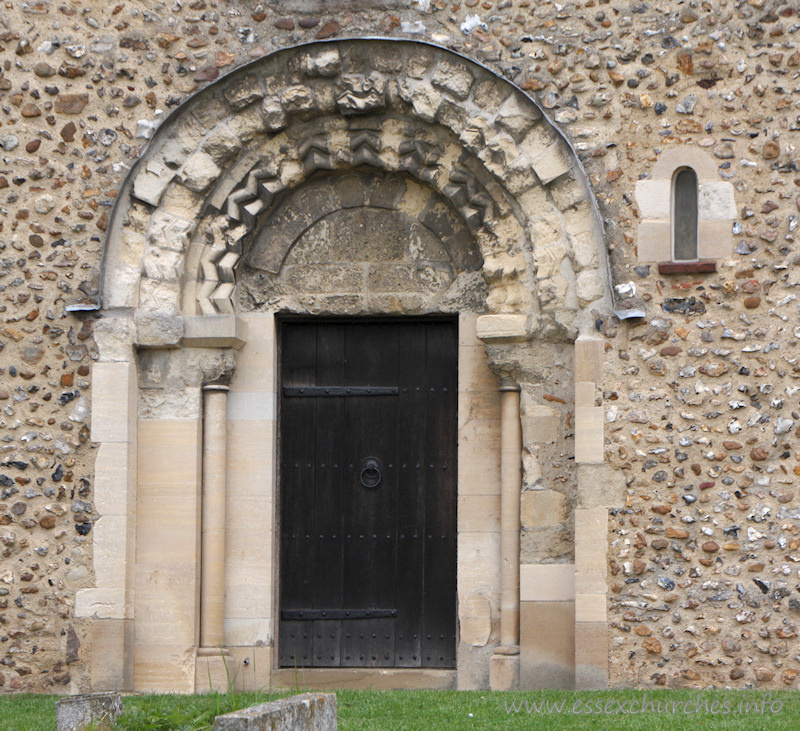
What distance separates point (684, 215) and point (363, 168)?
1949 millimetres

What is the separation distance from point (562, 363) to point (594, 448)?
22.8 inches

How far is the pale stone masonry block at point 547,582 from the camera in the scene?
6898 millimetres

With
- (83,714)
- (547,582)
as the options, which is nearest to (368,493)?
(547,582)

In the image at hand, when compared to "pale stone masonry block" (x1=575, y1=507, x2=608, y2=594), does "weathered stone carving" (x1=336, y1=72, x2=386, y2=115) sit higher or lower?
higher

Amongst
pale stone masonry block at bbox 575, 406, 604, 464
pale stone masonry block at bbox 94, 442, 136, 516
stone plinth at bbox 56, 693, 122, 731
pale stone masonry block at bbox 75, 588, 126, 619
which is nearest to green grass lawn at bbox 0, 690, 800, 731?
stone plinth at bbox 56, 693, 122, 731

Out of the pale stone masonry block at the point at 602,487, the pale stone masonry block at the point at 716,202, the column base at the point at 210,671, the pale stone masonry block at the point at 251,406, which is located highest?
the pale stone masonry block at the point at 716,202

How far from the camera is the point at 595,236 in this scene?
6863 millimetres

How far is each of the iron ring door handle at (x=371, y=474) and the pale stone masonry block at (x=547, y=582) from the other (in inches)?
43.0

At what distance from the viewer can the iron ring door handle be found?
7.49 m

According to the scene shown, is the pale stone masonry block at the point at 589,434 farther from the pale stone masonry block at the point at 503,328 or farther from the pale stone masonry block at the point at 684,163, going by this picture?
the pale stone masonry block at the point at 684,163

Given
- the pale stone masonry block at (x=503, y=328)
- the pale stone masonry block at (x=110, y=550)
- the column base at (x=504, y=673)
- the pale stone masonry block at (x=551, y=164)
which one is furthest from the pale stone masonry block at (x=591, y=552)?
the pale stone masonry block at (x=110, y=550)

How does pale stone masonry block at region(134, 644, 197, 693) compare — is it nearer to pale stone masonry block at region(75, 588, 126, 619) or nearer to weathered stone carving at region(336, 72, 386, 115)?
pale stone masonry block at region(75, 588, 126, 619)

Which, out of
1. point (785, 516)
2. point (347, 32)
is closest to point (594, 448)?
point (785, 516)

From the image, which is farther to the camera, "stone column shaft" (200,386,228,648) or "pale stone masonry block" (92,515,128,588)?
"stone column shaft" (200,386,228,648)
